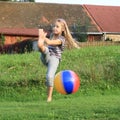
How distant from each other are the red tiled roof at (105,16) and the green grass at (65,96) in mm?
27081

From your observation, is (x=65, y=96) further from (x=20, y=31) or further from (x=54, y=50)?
(x=20, y=31)

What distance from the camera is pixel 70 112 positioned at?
8148mm

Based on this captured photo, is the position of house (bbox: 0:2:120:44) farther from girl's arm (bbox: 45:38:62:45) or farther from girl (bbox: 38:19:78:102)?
girl's arm (bbox: 45:38:62:45)

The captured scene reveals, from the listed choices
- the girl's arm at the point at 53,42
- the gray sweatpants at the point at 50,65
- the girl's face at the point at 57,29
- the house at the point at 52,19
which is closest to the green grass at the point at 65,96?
the gray sweatpants at the point at 50,65

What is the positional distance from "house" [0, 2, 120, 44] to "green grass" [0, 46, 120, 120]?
77.7ft

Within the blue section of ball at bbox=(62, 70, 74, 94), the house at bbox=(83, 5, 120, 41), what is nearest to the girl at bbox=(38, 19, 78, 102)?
the blue section of ball at bbox=(62, 70, 74, 94)

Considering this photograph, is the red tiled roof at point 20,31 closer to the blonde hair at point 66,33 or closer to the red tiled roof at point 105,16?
the red tiled roof at point 105,16

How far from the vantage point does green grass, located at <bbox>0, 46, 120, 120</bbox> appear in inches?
344

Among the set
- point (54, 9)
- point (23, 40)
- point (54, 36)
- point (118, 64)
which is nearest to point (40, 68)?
point (118, 64)

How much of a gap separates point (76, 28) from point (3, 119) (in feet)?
116

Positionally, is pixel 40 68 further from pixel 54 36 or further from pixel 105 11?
pixel 105 11

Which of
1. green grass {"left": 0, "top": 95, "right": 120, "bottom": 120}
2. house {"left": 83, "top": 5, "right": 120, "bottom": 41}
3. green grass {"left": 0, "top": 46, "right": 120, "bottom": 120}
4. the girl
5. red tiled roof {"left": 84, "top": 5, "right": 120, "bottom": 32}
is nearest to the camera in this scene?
green grass {"left": 0, "top": 95, "right": 120, "bottom": 120}

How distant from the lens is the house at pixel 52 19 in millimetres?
42375

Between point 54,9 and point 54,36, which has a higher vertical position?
point 54,36
